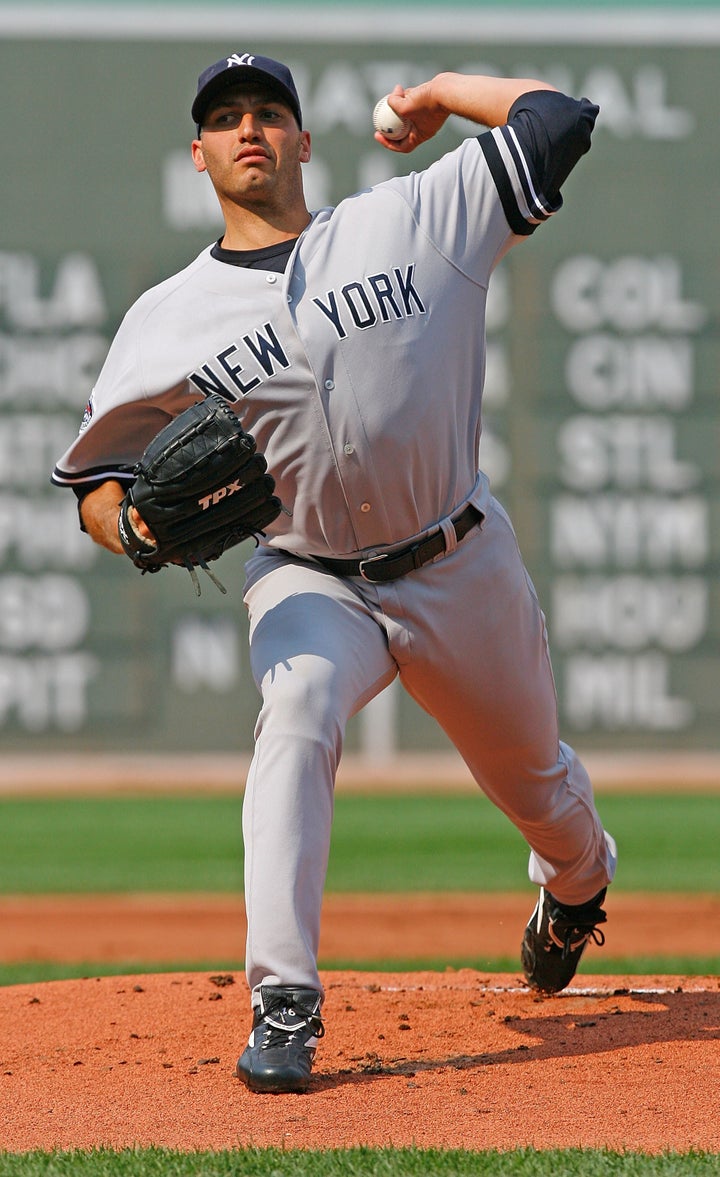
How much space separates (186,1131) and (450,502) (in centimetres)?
115

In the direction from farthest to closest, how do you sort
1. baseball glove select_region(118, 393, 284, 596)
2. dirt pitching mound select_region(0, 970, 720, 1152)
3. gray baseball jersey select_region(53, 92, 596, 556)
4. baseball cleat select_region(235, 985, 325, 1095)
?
gray baseball jersey select_region(53, 92, 596, 556), baseball glove select_region(118, 393, 284, 596), baseball cleat select_region(235, 985, 325, 1095), dirt pitching mound select_region(0, 970, 720, 1152)

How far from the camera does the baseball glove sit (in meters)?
2.49

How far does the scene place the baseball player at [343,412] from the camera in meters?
2.58

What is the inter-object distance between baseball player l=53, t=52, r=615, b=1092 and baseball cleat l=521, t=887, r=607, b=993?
1.72 ft

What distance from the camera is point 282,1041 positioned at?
241 cm

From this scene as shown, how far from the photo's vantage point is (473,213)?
2.72 metres

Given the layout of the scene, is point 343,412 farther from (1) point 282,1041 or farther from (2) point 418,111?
(1) point 282,1041

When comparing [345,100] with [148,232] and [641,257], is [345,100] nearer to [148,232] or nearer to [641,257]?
[148,232]

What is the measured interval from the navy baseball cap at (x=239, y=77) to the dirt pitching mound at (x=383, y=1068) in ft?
5.45

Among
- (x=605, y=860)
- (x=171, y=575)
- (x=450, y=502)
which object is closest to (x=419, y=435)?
(x=450, y=502)

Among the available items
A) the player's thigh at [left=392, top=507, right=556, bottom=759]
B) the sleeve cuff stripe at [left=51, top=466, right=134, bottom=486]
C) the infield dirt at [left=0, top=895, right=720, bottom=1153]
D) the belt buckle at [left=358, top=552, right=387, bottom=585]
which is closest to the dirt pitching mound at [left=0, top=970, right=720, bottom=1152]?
the infield dirt at [left=0, top=895, right=720, bottom=1153]

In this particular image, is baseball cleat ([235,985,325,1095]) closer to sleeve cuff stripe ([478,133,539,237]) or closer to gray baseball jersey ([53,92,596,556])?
gray baseball jersey ([53,92,596,556])

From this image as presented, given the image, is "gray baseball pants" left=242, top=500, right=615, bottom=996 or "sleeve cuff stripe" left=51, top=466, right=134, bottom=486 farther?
"sleeve cuff stripe" left=51, top=466, right=134, bottom=486

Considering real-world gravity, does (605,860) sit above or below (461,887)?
above
